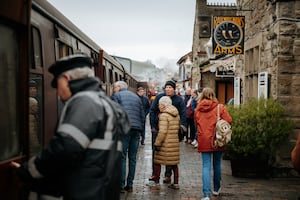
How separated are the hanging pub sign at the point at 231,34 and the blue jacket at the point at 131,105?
5479 millimetres

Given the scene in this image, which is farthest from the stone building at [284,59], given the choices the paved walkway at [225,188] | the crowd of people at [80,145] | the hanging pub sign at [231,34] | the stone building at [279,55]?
the crowd of people at [80,145]

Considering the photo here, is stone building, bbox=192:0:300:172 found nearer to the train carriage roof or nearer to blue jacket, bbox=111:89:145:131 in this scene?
blue jacket, bbox=111:89:145:131

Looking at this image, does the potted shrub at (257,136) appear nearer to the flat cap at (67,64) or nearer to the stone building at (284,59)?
the stone building at (284,59)

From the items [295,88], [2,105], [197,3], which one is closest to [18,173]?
[2,105]

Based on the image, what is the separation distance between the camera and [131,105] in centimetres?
916

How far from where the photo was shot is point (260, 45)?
12750 millimetres

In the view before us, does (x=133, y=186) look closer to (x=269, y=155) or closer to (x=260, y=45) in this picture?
(x=269, y=155)

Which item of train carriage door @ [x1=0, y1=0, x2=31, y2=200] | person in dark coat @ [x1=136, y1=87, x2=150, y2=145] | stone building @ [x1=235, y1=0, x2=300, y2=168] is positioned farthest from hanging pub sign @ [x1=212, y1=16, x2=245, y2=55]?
train carriage door @ [x1=0, y1=0, x2=31, y2=200]

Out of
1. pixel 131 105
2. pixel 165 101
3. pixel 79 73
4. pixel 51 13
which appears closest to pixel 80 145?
pixel 79 73

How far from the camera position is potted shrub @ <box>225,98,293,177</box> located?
1075cm

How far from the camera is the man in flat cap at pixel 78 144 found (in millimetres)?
3779

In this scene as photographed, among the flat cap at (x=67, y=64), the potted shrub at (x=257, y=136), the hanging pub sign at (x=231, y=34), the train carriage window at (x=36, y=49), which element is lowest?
the potted shrub at (x=257, y=136)

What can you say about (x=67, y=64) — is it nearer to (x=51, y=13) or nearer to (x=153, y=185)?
(x=51, y=13)

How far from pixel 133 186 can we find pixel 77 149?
6332 mm
